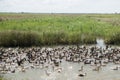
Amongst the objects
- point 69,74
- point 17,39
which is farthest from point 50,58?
point 17,39

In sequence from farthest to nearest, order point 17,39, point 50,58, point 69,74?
1. point 17,39
2. point 50,58
3. point 69,74

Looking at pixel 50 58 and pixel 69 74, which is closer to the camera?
pixel 69 74

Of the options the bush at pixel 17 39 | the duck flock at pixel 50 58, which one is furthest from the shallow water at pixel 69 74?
the bush at pixel 17 39

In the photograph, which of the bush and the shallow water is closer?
the shallow water

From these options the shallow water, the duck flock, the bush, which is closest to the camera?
the shallow water

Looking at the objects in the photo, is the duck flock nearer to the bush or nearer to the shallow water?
the shallow water

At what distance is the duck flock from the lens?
1782 cm

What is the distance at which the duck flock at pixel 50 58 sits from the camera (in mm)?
17817

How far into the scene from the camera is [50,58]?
65.4ft

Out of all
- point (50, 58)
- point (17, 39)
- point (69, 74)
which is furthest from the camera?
point (17, 39)

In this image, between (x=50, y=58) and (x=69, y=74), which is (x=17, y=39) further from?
(x=69, y=74)

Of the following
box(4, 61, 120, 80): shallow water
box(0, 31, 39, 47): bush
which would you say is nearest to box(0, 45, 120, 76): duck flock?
box(4, 61, 120, 80): shallow water

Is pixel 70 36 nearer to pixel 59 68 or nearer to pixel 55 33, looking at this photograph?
pixel 55 33

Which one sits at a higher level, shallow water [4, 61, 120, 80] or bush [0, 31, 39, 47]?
bush [0, 31, 39, 47]
